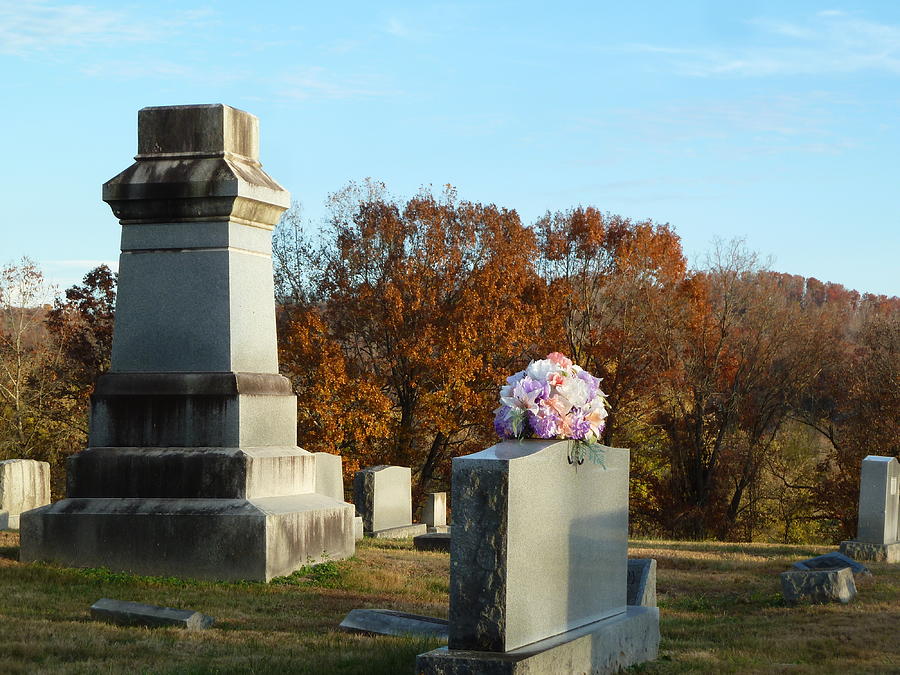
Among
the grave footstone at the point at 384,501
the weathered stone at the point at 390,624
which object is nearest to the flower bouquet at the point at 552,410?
the weathered stone at the point at 390,624

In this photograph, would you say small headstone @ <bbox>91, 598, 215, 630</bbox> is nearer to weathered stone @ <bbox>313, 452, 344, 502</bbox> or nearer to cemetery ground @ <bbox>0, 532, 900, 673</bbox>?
cemetery ground @ <bbox>0, 532, 900, 673</bbox>

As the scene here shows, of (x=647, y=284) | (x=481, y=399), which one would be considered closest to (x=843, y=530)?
(x=647, y=284)

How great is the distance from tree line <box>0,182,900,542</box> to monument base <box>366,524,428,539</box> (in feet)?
38.2

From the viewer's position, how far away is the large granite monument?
31.0ft

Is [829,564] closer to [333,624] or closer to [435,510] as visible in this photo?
[333,624]

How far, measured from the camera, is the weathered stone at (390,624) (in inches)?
268

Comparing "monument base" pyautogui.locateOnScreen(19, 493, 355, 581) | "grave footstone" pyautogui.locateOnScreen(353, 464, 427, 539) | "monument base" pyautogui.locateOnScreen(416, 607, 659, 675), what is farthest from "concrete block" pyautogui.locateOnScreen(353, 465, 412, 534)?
"monument base" pyautogui.locateOnScreen(416, 607, 659, 675)

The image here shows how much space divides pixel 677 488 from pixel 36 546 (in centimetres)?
2622

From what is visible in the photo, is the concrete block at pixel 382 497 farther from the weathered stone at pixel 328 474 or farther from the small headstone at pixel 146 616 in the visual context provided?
the small headstone at pixel 146 616

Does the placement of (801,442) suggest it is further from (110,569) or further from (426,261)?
(110,569)

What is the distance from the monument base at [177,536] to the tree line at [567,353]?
63.3 feet

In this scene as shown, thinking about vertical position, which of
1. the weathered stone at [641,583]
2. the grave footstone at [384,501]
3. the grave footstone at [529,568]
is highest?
the grave footstone at [529,568]

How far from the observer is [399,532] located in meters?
16.9

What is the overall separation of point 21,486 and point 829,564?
10.9 metres
